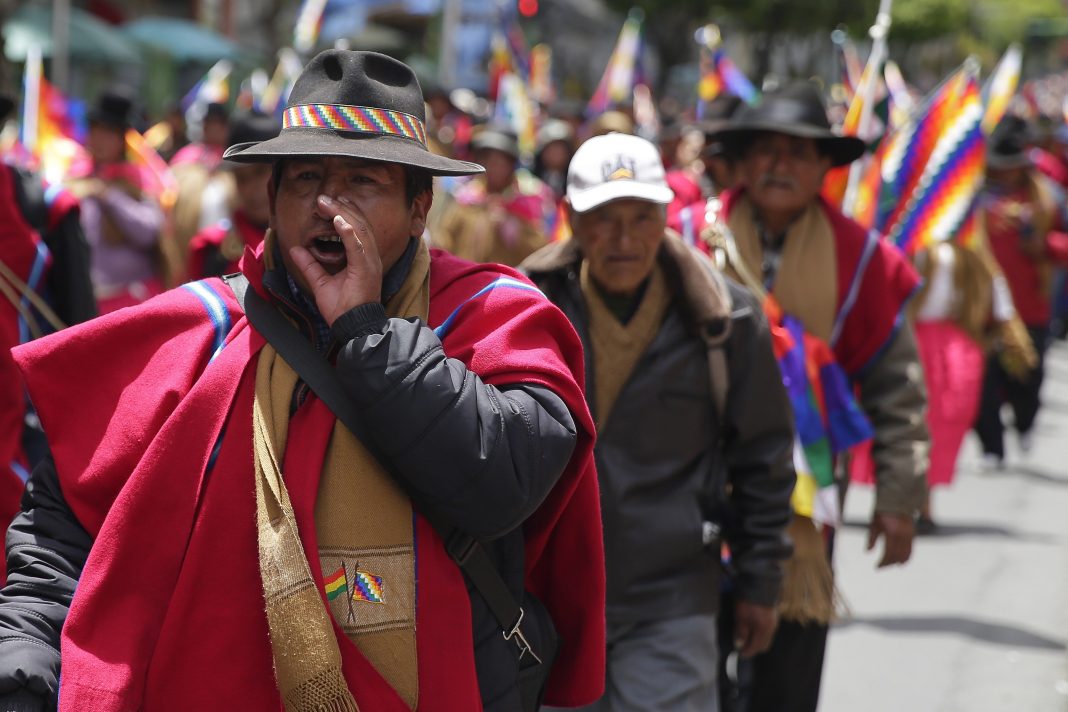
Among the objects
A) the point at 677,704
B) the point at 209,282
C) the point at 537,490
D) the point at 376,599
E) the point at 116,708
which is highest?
the point at 209,282

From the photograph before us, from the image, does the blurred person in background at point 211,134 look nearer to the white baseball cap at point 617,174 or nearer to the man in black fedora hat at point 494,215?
the man in black fedora hat at point 494,215

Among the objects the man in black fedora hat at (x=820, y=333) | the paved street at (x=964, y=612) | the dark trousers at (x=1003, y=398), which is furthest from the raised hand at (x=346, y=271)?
the dark trousers at (x=1003, y=398)

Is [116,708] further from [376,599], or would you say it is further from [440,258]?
[440,258]

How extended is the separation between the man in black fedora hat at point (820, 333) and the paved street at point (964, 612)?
357 millimetres

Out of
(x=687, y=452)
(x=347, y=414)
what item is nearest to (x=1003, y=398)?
(x=687, y=452)

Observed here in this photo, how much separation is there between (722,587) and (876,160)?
355 centimetres

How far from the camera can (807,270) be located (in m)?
4.72

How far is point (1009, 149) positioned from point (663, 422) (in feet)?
28.6

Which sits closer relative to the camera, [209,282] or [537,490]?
[537,490]

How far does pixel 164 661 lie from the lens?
8.14 ft

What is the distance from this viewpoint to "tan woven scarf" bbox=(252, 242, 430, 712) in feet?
7.92

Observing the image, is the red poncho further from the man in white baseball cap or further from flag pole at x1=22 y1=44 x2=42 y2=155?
flag pole at x1=22 y1=44 x2=42 y2=155

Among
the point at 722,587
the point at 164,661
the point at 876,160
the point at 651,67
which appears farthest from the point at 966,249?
the point at 651,67

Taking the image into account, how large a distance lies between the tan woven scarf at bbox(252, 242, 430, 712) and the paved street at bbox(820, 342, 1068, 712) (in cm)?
269
